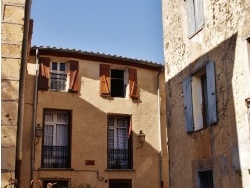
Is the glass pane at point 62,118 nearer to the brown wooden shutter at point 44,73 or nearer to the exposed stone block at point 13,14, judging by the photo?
the brown wooden shutter at point 44,73

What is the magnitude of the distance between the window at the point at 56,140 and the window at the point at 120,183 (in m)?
2.11

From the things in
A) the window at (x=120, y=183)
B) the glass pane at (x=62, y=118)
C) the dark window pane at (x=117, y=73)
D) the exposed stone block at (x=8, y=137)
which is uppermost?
the dark window pane at (x=117, y=73)

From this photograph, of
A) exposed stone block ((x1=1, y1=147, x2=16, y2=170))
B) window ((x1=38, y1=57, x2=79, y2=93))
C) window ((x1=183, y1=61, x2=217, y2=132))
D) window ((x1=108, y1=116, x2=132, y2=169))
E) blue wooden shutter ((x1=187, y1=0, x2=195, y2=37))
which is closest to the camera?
exposed stone block ((x1=1, y1=147, x2=16, y2=170))

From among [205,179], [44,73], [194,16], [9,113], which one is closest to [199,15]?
[194,16]

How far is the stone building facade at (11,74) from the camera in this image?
475cm

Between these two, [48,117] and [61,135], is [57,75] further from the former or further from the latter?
[61,135]

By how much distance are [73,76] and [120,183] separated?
5166 mm

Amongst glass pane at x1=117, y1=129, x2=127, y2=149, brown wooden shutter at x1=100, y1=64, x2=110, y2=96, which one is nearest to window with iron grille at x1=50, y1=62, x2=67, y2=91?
brown wooden shutter at x1=100, y1=64, x2=110, y2=96

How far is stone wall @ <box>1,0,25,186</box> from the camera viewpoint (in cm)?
475

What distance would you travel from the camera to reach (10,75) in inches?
196

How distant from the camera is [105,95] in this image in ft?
56.6

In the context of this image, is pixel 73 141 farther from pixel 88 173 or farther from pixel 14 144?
pixel 14 144

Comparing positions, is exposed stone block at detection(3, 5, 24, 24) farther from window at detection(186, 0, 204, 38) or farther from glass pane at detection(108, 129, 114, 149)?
glass pane at detection(108, 129, 114, 149)

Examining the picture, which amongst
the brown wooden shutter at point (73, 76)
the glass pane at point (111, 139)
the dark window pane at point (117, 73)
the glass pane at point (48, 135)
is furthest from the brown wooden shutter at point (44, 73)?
the glass pane at point (111, 139)
